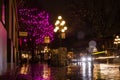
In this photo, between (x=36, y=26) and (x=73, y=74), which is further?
(x=36, y=26)

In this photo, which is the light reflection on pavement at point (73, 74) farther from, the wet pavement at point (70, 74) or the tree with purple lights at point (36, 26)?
the tree with purple lights at point (36, 26)

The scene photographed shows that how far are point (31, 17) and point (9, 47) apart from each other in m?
51.6

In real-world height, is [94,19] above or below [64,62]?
above

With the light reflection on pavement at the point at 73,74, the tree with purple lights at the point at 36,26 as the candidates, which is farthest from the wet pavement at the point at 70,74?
the tree with purple lights at the point at 36,26

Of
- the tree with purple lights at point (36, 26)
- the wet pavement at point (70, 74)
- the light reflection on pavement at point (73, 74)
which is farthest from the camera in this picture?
the tree with purple lights at point (36, 26)

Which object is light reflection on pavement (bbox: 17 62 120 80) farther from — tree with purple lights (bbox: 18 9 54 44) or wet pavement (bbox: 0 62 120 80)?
tree with purple lights (bbox: 18 9 54 44)

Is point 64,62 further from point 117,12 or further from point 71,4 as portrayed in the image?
point 117,12

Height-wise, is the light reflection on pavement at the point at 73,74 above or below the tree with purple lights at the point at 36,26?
below

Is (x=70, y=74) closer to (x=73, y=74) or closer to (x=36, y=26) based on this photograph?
(x=73, y=74)

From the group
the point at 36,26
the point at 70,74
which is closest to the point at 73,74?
the point at 70,74

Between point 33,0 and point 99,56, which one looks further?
point 33,0

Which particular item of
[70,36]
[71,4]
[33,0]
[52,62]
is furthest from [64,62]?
[70,36]

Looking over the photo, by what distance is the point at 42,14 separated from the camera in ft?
233

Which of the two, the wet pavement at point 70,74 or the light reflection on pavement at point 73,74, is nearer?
the wet pavement at point 70,74
